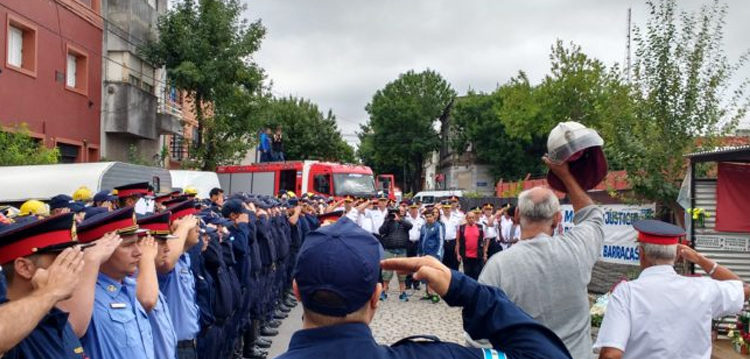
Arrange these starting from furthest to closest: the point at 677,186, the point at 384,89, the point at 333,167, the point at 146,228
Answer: the point at 384,89
the point at 333,167
the point at 677,186
the point at 146,228

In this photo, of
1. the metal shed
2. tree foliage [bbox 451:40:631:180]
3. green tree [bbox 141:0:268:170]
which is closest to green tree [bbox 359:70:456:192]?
tree foliage [bbox 451:40:631:180]

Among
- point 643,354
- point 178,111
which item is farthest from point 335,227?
point 178,111

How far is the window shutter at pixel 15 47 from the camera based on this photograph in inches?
628

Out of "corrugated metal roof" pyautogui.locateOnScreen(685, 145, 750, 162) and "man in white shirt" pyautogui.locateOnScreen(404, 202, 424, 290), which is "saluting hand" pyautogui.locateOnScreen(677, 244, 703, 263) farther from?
"man in white shirt" pyautogui.locateOnScreen(404, 202, 424, 290)

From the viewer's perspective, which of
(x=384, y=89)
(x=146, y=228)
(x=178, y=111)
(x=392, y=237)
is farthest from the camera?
(x=384, y=89)

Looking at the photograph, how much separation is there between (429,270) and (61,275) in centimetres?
166

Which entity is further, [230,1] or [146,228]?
[230,1]

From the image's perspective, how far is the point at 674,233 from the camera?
347 centimetres

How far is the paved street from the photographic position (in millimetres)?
9008

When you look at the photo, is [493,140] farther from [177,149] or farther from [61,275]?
[61,275]

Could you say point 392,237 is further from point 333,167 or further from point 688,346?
point 688,346

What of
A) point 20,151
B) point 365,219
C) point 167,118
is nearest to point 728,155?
point 365,219

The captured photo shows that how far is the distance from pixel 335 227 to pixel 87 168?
1080cm

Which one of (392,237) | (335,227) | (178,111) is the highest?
(178,111)
